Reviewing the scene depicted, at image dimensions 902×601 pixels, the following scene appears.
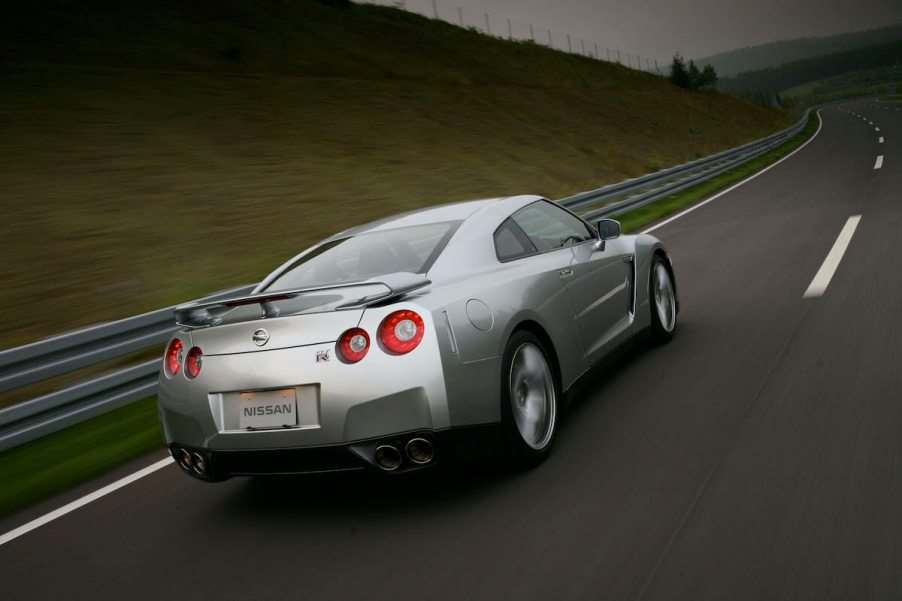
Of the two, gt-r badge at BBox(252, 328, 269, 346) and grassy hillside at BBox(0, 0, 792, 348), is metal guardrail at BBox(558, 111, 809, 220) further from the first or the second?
gt-r badge at BBox(252, 328, 269, 346)

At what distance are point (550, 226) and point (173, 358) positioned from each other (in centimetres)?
262

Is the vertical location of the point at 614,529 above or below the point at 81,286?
below

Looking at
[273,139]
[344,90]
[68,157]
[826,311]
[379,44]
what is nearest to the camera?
[826,311]

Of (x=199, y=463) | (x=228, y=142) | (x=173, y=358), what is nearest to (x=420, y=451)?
(x=199, y=463)

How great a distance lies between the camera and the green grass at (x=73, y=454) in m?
4.86

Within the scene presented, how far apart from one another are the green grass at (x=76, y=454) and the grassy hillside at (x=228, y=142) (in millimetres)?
3725

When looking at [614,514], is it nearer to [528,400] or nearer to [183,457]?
[528,400]

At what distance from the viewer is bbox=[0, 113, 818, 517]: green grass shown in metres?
4.87

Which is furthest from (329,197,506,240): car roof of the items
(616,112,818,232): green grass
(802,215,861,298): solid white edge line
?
(616,112,818,232): green grass

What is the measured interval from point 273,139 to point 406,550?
63.9ft

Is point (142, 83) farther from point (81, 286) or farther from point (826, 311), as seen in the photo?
point (826, 311)

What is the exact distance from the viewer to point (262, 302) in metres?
3.81

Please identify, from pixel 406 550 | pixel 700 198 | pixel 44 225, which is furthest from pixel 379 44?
pixel 406 550

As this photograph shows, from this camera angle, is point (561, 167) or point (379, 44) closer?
point (561, 167)
